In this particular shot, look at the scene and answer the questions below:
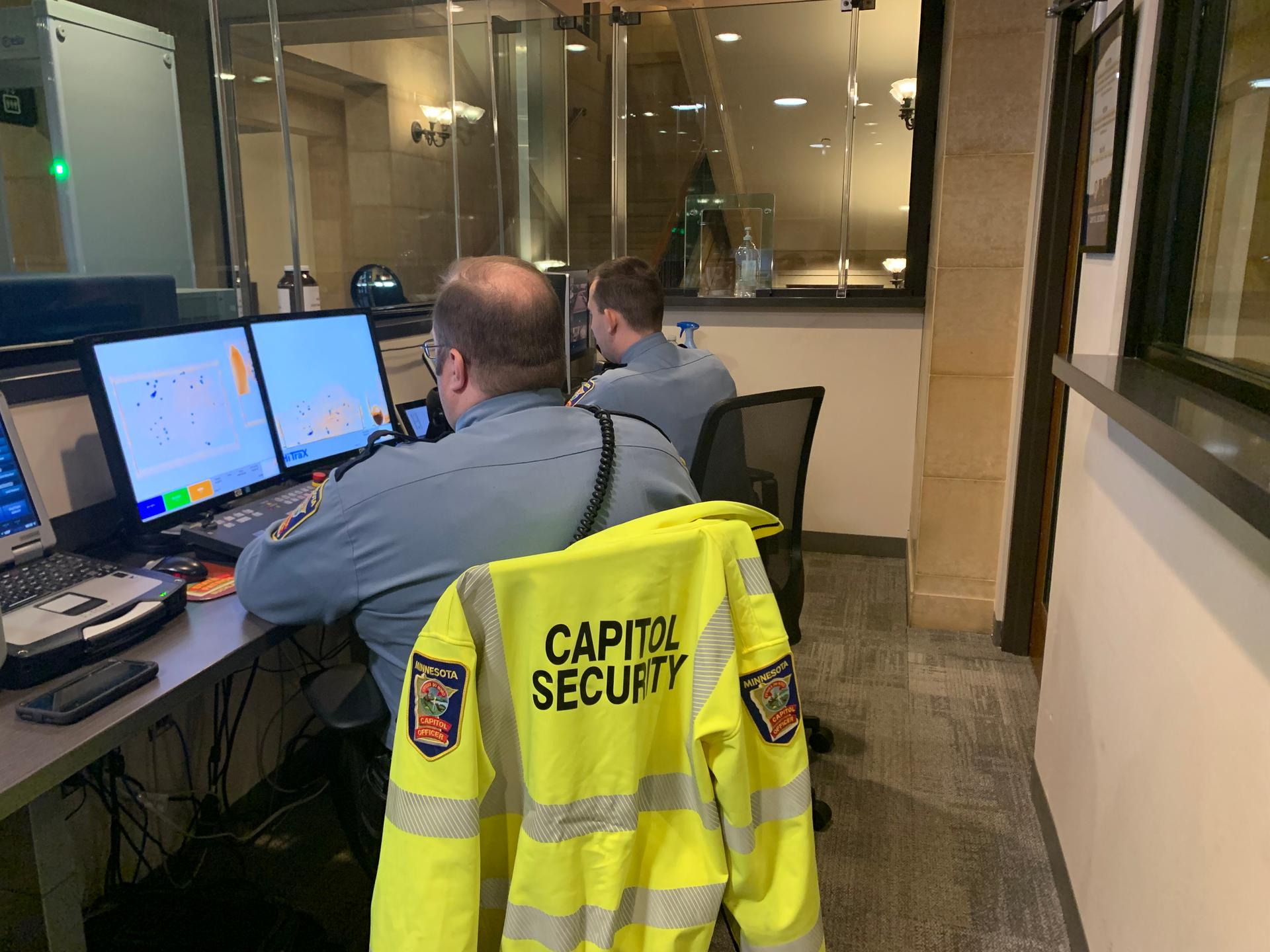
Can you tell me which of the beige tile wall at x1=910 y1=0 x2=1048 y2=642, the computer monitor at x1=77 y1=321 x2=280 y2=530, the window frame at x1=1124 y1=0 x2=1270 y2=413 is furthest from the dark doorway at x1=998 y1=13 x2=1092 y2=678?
the computer monitor at x1=77 y1=321 x2=280 y2=530

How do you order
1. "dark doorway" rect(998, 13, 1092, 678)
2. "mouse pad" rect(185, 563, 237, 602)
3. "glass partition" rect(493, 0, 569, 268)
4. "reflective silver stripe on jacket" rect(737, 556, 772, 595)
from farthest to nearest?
"glass partition" rect(493, 0, 569, 268) < "dark doorway" rect(998, 13, 1092, 678) < "mouse pad" rect(185, 563, 237, 602) < "reflective silver stripe on jacket" rect(737, 556, 772, 595)

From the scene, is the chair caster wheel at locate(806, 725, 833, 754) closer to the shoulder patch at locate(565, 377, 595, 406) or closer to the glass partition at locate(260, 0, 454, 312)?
the shoulder patch at locate(565, 377, 595, 406)

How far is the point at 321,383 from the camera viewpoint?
2115 millimetres

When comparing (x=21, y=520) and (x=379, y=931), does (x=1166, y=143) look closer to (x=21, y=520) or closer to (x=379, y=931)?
(x=379, y=931)

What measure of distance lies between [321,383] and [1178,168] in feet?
5.91

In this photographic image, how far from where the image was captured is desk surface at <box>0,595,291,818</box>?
38.7 inches

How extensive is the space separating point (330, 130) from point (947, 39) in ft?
9.41

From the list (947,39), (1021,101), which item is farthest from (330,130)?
(1021,101)

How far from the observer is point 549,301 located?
1425 mm

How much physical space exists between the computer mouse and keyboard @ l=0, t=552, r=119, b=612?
8cm

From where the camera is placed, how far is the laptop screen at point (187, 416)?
1557 mm

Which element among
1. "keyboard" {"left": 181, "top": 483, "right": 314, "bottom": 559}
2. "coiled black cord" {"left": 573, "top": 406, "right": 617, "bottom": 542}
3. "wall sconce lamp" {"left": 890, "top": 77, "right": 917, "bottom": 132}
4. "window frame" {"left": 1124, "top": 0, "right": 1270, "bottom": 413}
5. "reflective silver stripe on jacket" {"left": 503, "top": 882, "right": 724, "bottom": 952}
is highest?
"wall sconce lamp" {"left": 890, "top": 77, "right": 917, "bottom": 132}

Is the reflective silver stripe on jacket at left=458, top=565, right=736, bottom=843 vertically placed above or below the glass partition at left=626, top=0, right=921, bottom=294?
below

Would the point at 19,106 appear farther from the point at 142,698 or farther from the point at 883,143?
the point at 883,143
